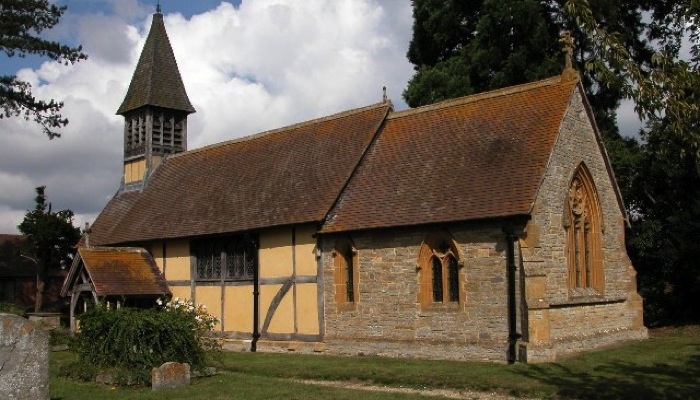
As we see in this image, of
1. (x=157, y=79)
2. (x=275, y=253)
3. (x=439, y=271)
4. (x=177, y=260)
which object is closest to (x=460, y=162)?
(x=439, y=271)

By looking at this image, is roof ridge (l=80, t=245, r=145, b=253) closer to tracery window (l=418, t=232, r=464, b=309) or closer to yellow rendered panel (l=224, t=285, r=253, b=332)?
yellow rendered panel (l=224, t=285, r=253, b=332)

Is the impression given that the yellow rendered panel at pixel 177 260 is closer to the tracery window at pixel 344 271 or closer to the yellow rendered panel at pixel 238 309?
the yellow rendered panel at pixel 238 309

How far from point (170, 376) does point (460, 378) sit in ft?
19.0

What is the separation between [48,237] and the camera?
139 ft

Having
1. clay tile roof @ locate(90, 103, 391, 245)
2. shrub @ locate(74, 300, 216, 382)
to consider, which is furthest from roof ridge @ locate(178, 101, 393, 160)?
shrub @ locate(74, 300, 216, 382)

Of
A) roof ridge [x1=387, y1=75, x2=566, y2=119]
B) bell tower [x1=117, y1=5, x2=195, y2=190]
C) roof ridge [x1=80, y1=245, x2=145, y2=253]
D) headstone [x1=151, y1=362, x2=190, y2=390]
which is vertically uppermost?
bell tower [x1=117, y1=5, x2=195, y2=190]

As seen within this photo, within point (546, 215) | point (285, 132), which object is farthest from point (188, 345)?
point (285, 132)

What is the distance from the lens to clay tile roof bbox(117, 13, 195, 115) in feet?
113

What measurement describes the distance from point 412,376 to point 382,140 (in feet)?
33.4

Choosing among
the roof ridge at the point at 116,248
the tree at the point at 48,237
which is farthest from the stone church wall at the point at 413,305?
the tree at the point at 48,237

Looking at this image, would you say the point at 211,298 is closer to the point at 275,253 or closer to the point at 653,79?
the point at 275,253

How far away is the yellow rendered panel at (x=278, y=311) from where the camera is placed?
22734 millimetres

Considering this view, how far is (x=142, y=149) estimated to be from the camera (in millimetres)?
34125

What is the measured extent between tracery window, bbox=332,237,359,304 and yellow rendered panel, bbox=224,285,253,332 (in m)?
3.75
